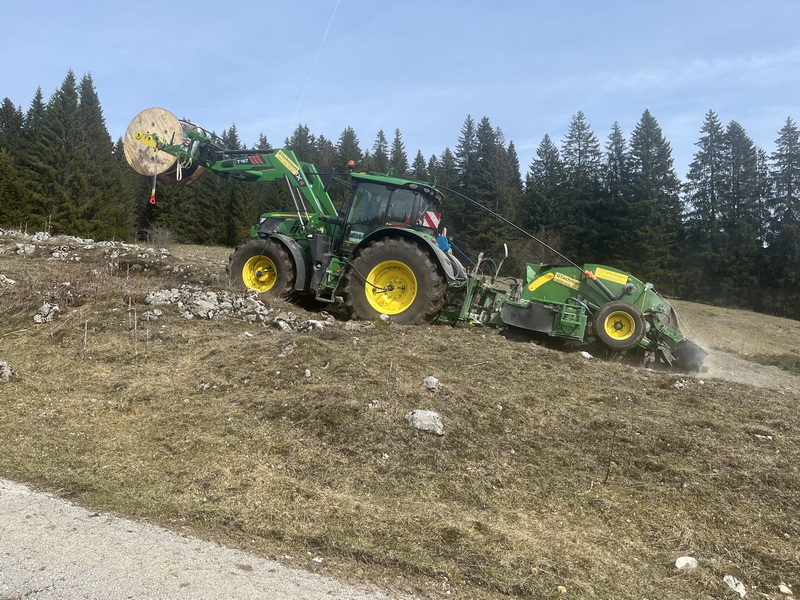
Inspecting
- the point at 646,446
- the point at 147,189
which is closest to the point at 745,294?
the point at 646,446

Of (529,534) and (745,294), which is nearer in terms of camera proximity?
(529,534)

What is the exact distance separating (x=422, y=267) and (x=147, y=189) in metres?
54.4

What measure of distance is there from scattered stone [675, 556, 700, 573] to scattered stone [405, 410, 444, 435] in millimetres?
1901

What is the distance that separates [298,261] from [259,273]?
99 cm

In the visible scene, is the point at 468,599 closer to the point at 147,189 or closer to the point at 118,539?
the point at 118,539

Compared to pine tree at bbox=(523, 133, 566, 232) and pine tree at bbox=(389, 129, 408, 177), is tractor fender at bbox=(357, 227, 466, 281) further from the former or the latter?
pine tree at bbox=(389, 129, 408, 177)

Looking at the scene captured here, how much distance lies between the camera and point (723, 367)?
10.6 meters

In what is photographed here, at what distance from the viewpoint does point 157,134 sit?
33.9ft

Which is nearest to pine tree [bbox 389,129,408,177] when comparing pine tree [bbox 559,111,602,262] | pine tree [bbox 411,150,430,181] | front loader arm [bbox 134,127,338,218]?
pine tree [bbox 411,150,430,181]

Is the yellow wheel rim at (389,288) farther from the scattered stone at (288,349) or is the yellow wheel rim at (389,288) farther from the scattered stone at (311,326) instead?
the scattered stone at (288,349)

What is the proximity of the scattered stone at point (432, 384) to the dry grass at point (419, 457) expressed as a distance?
7 cm

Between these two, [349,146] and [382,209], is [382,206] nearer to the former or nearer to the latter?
[382,209]

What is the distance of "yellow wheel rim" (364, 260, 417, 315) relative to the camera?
8719 millimetres

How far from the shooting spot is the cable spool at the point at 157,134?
33.7 ft
